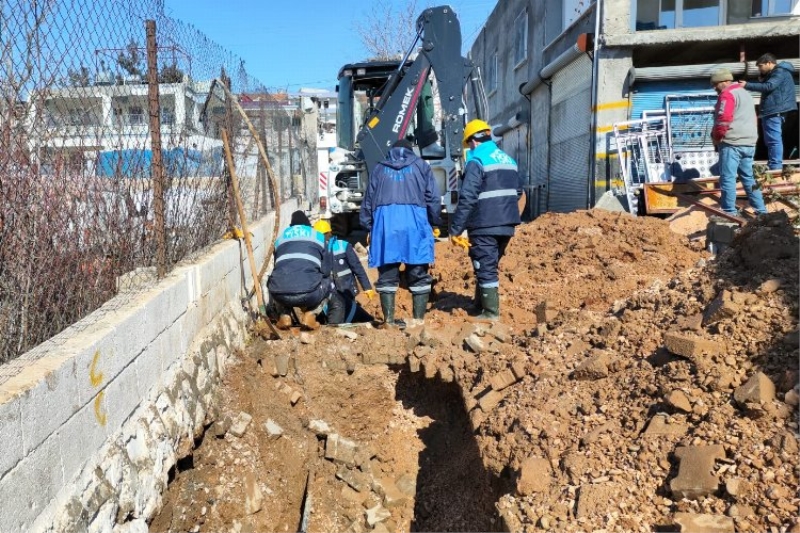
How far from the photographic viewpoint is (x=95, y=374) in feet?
8.73

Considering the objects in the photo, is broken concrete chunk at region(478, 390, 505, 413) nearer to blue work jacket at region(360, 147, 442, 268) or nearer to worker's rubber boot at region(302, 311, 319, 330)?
blue work jacket at region(360, 147, 442, 268)

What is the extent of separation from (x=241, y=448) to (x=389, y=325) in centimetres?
222

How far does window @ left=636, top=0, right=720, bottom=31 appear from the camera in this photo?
1074 cm

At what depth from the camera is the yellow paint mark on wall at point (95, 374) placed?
262 centimetres

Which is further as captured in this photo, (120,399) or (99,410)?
(120,399)

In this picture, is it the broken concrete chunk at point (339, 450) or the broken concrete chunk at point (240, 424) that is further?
the broken concrete chunk at point (339, 450)

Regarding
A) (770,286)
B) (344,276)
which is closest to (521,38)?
(344,276)

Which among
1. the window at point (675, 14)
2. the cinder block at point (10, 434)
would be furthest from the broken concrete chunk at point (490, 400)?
the window at point (675, 14)

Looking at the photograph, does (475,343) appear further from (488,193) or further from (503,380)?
(488,193)

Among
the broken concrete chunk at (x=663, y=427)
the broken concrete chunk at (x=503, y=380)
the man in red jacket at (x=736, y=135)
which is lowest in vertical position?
A: the broken concrete chunk at (x=503, y=380)

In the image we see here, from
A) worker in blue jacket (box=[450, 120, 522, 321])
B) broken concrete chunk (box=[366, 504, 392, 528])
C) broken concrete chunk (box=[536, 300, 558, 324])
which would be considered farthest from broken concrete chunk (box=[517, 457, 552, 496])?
worker in blue jacket (box=[450, 120, 522, 321])

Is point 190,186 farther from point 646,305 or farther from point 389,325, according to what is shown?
point 646,305

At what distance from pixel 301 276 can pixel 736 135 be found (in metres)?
5.03

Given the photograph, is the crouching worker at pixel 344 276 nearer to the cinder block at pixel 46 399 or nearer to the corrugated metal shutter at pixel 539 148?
the cinder block at pixel 46 399
